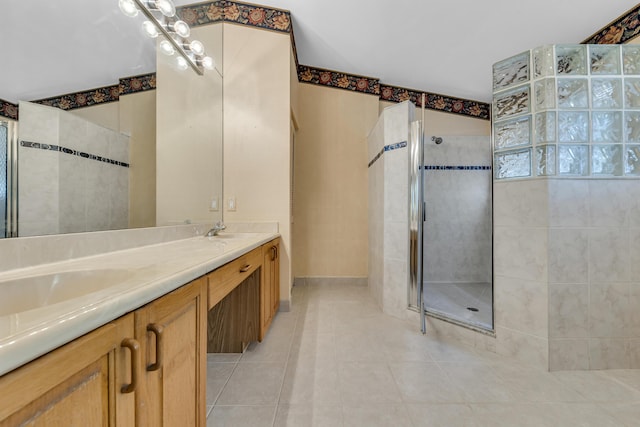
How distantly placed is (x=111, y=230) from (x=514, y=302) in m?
2.23

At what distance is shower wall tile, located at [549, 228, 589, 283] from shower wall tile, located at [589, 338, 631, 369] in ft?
1.27

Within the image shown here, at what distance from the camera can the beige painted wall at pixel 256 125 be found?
2299 millimetres

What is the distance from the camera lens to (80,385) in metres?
0.44

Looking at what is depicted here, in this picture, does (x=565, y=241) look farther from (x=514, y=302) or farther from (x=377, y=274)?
(x=377, y=274)

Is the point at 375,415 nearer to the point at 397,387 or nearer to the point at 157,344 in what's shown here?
the point at 397,387

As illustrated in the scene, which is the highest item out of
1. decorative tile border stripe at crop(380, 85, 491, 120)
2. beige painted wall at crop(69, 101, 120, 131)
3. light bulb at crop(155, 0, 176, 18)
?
decorative tile border stripe at crop(380, 85, 491, 120)

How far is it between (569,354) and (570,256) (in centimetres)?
57

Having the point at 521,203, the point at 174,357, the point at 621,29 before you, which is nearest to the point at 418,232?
the point at 521,203

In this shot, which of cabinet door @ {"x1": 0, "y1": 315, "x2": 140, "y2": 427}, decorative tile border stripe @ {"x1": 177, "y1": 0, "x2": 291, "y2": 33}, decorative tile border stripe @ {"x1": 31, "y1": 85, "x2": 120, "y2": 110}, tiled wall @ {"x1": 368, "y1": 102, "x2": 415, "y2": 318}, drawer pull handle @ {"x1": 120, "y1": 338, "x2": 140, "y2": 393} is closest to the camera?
cabinet door @ {"x1": 0, "y1": 315, "x2": 140, "y2": 427}

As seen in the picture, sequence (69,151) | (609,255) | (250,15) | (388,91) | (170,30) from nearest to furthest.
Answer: (69,151) → (609,255) → (170,30) → (250,15) → (388,91)

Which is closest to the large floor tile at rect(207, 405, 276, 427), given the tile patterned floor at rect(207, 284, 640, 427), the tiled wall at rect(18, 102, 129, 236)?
the tile patterned floor at rect(207, 284, 640, 427)

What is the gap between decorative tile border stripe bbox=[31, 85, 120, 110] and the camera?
2.83 ft

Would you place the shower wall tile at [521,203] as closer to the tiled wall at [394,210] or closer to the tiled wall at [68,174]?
the tiled wall at [394,210]

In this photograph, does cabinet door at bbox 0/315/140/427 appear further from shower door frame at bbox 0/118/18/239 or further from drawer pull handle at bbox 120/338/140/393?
shower door frame at bbox 0/118/18/239
